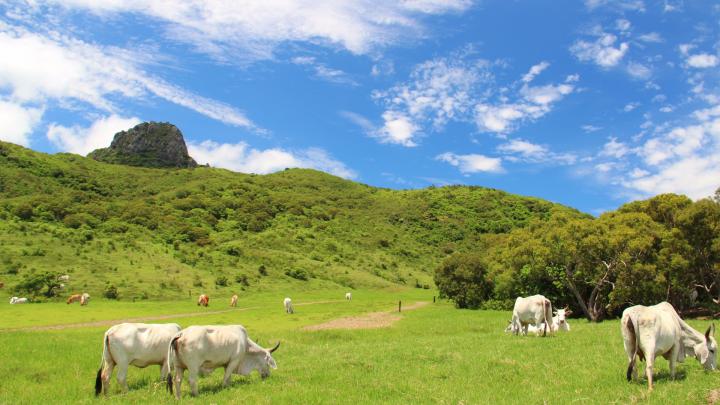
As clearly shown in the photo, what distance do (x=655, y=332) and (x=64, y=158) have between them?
16200cm

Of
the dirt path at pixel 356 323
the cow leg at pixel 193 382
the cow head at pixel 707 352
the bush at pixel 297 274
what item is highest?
the bush at pixel 297 274

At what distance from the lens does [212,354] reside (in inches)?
572

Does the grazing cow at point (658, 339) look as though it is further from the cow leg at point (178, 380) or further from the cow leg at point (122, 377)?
the cow leg at point (122, 377)

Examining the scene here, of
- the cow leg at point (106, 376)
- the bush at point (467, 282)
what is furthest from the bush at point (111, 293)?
the cow leg at point (106, 376)

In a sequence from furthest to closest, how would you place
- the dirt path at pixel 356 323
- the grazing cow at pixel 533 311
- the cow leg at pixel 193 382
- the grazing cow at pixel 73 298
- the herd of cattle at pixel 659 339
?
the grazing cow at pixel 73 298
the dirt path at pixel 356 323
the grazing cow at pixel 533 311
the cow leg at pixel 193 382
the herd of cattle at pixel 659 339

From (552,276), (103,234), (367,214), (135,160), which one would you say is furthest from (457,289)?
(135,160)

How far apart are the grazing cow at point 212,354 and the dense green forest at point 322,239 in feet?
99.8

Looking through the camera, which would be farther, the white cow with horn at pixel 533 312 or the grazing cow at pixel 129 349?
the white cow with horn at pixel 533 312

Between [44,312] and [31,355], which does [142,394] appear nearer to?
[31,355]

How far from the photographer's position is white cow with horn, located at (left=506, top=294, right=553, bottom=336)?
2483 centimetres

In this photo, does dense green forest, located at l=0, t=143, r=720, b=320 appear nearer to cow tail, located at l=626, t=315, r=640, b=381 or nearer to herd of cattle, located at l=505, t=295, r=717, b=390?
herd of cattle, located at l=505, t=295, r=717, b=390

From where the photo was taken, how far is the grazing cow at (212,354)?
14.1 m

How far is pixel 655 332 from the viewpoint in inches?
492

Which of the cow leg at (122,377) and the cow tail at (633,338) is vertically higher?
the cow tail at (633,338)
